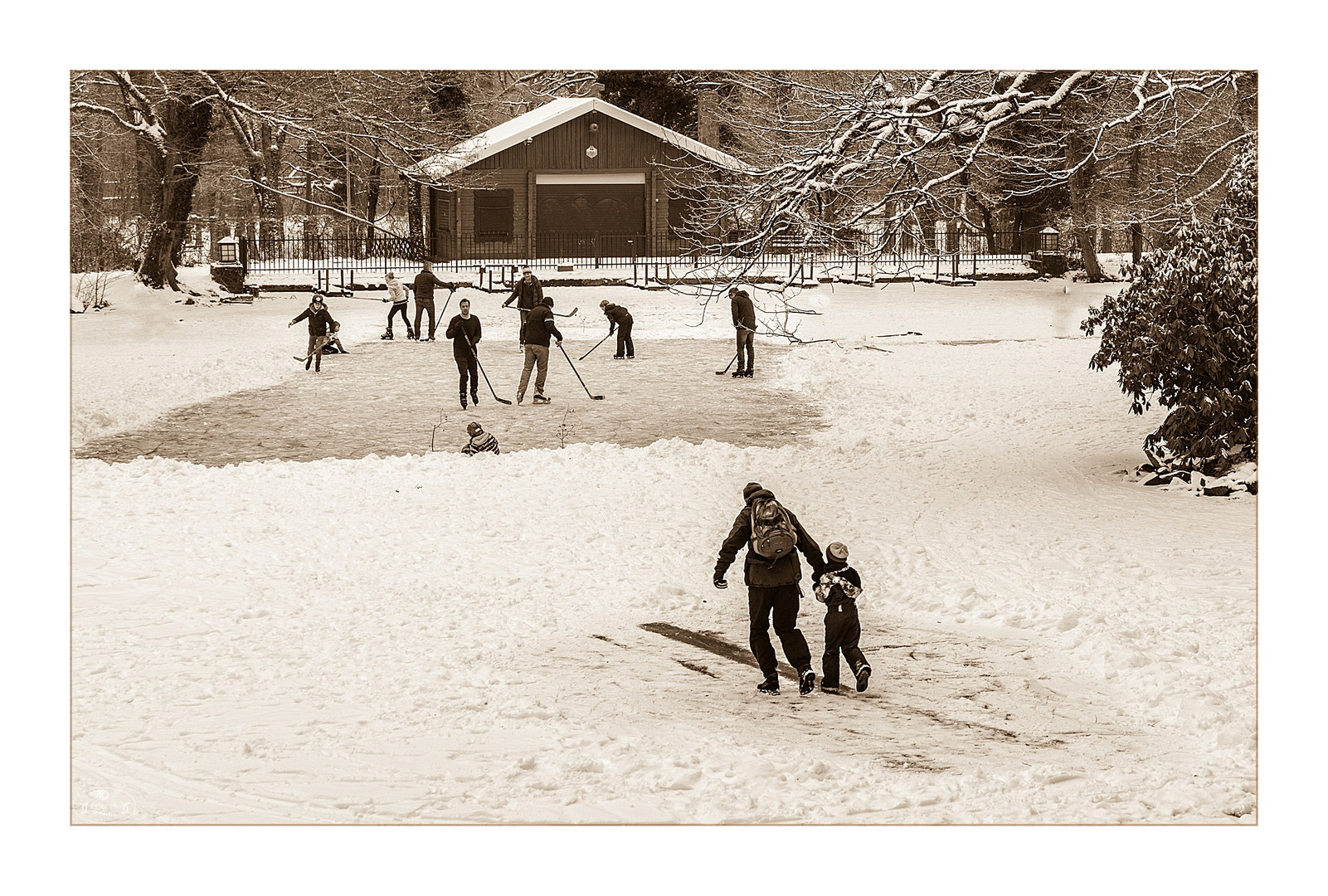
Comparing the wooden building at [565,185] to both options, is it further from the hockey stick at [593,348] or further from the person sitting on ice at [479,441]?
the person sitting on ice at [479,441]

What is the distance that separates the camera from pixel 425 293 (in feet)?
41.0

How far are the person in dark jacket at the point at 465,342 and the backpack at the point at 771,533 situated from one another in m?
3.72

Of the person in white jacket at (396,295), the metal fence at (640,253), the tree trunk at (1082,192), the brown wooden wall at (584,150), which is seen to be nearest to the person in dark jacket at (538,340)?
the metal fence at (640,253)

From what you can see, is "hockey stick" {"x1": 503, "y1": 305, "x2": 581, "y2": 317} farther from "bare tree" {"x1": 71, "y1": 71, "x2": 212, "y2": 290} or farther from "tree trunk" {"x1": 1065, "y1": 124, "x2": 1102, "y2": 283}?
"tree trunk" {"x1": 1065, "y1": 124, "x2": 1102, "y2": 283}

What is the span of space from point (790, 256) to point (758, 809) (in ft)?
15.2

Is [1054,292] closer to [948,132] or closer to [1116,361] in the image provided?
[1116,361]

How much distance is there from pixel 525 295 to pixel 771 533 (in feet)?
14.1

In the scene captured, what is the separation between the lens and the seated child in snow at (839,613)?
30.2 feet

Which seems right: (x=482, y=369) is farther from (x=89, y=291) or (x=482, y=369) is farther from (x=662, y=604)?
(x=89, y=291)

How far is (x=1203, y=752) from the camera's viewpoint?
9.27 meters

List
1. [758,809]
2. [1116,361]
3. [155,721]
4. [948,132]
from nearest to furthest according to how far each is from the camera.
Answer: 1. [758,809]
2. [155,721]
3. [948,132]
4. [1116,361]

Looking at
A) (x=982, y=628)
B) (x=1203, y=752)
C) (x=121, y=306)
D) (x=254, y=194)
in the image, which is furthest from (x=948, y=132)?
(x=121, y=306)

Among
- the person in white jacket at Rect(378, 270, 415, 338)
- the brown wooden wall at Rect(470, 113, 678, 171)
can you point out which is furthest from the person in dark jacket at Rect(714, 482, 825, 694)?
the person in white jacket at Rect(378, 270, 415, 338)

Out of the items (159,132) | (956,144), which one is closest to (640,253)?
(956,144)
